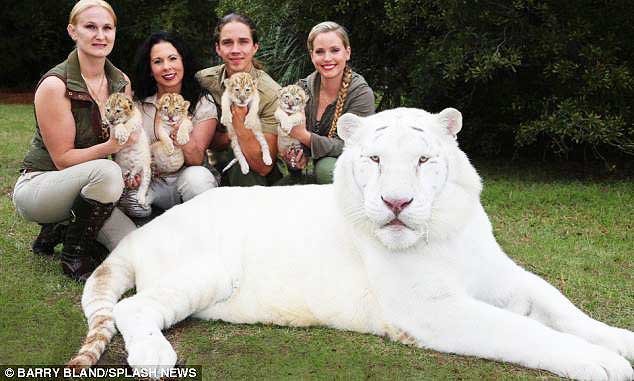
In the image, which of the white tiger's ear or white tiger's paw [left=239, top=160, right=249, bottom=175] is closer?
the white tiger's ear

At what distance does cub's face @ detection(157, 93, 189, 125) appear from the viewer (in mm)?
4855

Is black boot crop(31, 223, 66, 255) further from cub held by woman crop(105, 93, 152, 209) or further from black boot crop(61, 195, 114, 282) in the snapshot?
cub held by woman crop(105, 93, 152, 209)

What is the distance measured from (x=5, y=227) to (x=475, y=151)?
5.87 meters

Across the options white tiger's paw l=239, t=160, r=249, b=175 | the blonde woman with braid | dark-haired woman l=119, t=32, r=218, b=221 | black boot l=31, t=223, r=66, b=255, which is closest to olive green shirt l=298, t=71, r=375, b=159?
the blonde woman with braid

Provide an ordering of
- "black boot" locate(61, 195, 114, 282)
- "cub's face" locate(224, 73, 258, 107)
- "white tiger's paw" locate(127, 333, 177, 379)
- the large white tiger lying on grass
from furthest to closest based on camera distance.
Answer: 1. "cub's face" locate(224, 73, 258, 107)
2. "black boot" locate(61, 195, 114, 282)
3. the large white tiger lying on grass
4. "white tiger's paw" locate(127, 333, 177, 379)

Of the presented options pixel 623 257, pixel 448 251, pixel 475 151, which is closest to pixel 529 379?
pixel 448 251

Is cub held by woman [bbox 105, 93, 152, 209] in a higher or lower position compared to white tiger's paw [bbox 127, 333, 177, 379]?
higher

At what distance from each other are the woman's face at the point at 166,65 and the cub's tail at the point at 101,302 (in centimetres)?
142

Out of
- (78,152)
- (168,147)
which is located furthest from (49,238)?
(168,147)

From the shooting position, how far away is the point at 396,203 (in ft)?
10.8

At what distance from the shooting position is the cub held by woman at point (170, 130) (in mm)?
4859

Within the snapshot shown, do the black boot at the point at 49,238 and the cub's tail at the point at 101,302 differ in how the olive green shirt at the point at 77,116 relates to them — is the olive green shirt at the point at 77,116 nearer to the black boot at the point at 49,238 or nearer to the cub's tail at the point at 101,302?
the black boot at the point at 49,238

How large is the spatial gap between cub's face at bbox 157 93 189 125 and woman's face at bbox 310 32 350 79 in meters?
1.02

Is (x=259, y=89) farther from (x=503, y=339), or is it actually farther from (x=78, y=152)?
(x=503, y=339)
